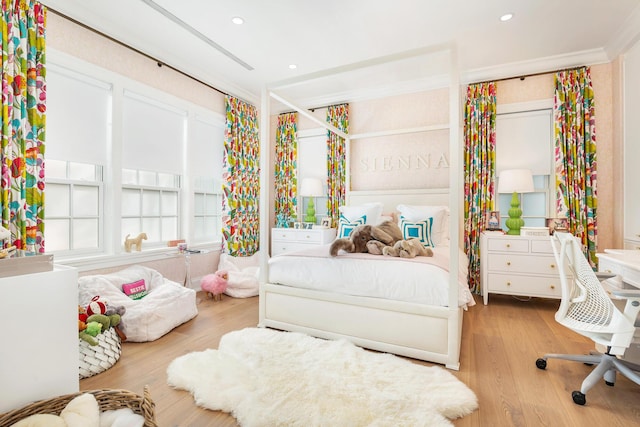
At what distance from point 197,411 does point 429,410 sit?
1148 mm

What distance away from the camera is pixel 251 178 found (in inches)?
177

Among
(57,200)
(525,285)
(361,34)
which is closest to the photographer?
(57,200)

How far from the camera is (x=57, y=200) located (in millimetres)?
2654

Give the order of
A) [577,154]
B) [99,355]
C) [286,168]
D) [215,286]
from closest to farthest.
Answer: [99,355] → [577,154] → [215,286] → [286,168]

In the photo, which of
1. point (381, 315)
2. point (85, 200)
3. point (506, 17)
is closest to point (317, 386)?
point (381, 315)

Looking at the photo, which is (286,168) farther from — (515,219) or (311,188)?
(515,219)

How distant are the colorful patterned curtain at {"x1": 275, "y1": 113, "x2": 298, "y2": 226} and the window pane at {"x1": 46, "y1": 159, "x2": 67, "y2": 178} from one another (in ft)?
8.71

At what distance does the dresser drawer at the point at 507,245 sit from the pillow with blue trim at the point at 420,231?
643 millimetres

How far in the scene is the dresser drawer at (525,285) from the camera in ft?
9.89

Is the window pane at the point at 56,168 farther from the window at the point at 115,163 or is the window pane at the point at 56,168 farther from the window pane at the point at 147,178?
the window pane at the point at 147,178

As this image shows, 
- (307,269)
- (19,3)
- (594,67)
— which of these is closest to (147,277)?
(307,269)

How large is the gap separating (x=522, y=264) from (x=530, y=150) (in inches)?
54.4

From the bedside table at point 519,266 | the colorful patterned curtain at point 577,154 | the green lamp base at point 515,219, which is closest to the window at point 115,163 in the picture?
the bedside table at point 519,266

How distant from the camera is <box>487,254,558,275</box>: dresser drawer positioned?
9.95 ft
